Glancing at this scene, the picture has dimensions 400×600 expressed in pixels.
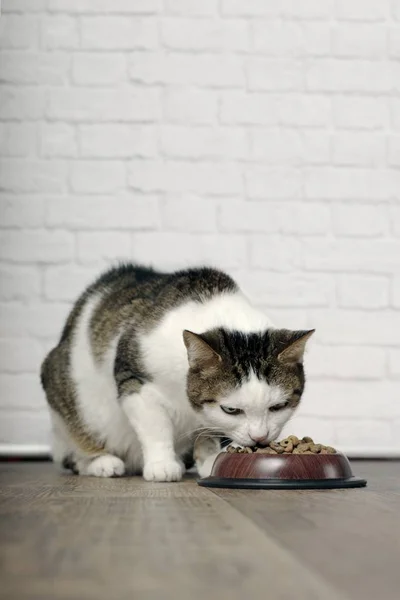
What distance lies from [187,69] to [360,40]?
0.56m

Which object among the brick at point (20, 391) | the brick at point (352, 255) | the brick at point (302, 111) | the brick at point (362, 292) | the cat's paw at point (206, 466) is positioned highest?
the brick at point (302, 111)

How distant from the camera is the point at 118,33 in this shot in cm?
304

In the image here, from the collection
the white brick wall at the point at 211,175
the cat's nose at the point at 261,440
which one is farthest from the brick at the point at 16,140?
the cat's nose at the point at 261,440

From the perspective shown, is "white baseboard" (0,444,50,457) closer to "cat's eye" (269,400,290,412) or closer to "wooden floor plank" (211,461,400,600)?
"cat's eye" (269,400,290,412)

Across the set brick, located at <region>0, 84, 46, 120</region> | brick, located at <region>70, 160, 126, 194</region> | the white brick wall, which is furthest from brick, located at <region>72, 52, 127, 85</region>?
brick, located at <region>70, 160, 126, 194</region>

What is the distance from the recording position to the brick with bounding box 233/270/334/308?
2.99 m

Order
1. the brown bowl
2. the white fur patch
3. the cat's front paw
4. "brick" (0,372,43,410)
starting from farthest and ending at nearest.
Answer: "brick" (0,372,43,410) < the cat's front paw < the white fur patch < the brown bowl

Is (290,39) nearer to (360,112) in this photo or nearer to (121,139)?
(360,112)

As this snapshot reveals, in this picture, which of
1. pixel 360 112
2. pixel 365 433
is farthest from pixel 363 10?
pixel 365 433

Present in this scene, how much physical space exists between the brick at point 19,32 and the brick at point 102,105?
0.58 ft

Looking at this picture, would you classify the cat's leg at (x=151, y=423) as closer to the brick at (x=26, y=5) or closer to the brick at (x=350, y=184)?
the brick at (x=350, y=184)

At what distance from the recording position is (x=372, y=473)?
2314 millimetres

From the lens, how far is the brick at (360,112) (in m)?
3.10

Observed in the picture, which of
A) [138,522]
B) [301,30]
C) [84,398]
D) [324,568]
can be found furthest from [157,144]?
[324,568]
